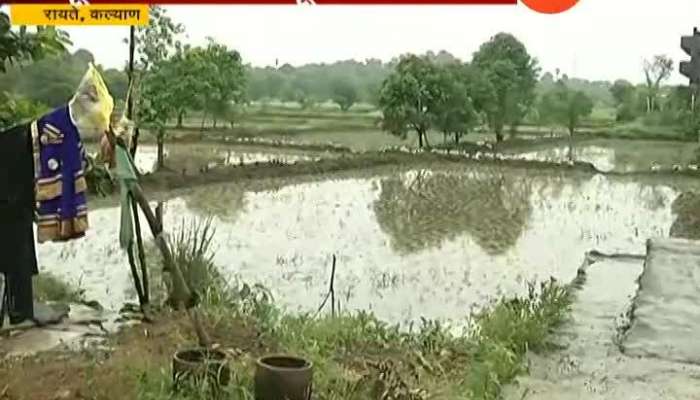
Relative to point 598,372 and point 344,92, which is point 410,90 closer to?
point 344,92

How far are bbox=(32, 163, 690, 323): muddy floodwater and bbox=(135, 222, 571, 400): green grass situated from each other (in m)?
1.09

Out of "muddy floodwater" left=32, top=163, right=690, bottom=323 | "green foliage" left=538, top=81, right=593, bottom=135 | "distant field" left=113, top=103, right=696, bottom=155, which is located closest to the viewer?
"muddy floodwater" left=32, top=163, right=690, bottom=323

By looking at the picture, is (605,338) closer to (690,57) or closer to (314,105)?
(690,57)

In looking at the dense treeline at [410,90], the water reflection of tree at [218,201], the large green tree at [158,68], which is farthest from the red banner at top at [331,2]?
the large green tree at [158,68]

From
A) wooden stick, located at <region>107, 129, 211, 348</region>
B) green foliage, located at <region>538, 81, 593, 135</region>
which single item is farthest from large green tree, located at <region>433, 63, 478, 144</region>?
wooden stick, located at <region>107, 129, 211, 348</region>

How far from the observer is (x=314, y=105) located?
2481 cm

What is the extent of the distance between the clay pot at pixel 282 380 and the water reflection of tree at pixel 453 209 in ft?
19.3

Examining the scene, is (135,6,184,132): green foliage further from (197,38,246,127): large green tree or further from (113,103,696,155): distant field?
(113,103,696,155): distant field

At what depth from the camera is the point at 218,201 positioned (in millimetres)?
12039

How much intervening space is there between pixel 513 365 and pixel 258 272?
3502 millimetres

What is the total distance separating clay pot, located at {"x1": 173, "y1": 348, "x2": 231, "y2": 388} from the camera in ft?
11.7

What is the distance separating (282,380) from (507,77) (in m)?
18.4

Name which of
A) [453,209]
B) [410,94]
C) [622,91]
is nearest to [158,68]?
[453,209]

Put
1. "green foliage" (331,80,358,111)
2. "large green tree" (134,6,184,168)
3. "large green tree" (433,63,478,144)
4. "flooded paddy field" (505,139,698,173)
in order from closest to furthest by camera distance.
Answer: "large green tree" (134,6,184,168) < "flooded paddy field" (505,139,698,173) < "large green tree" (433,63,478,144) < "green foliage" (331,80,358,111)
